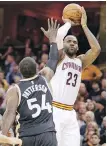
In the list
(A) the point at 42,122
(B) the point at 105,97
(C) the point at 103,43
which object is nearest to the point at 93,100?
(B) the point at 105,97

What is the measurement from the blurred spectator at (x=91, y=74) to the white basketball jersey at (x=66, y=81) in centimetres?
616

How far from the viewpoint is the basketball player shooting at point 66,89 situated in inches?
376

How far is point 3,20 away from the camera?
19.4 metres

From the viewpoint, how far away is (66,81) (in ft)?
31.9

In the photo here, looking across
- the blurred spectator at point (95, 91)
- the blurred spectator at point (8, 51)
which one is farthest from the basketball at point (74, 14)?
the blurred spectator at point (8, 51)

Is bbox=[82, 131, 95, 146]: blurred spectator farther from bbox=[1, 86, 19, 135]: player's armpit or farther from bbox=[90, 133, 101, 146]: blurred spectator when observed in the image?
bbox=[1, 86, 19, 135]: player's armpit

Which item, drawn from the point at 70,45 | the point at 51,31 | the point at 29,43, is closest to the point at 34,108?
the point at 51,31

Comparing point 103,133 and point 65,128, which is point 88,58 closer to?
point 65,128

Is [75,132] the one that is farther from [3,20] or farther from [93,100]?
[3,20]

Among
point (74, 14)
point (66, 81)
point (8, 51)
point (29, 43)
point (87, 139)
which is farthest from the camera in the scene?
point (29, 43)

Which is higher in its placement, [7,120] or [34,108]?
[34,108]

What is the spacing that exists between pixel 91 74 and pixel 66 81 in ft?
21.2

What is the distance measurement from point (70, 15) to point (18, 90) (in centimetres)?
224

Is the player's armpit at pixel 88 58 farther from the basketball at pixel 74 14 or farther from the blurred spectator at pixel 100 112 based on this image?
the blurred spectator at pixel 100 112
